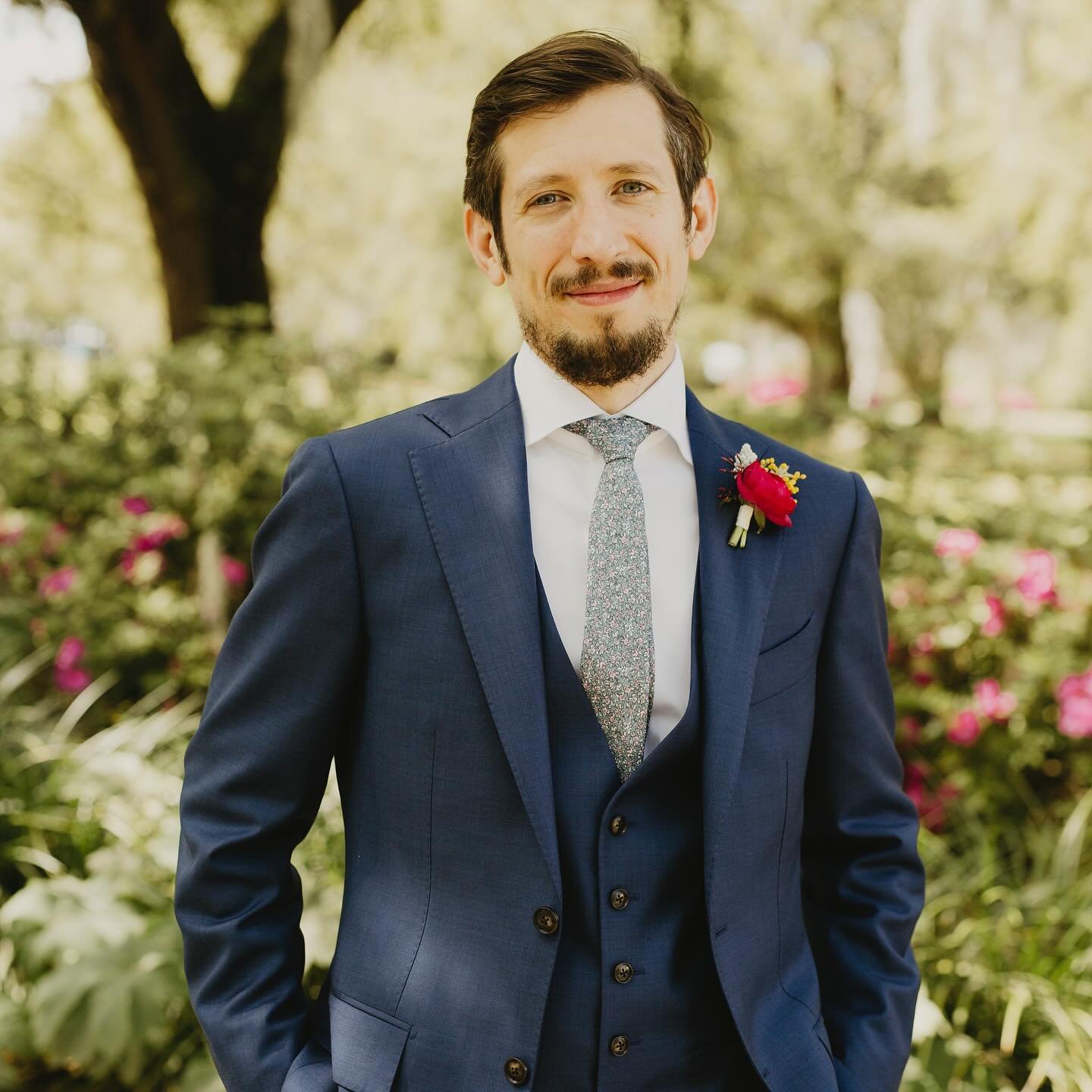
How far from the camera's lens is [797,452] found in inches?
69.4

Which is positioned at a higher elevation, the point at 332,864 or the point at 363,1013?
the point at 363,1013

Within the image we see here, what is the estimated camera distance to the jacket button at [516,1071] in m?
1.41

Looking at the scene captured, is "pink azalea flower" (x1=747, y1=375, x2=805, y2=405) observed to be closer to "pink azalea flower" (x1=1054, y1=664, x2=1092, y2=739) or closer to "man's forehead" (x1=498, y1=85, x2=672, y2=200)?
"pink azalea flower" (x1=1054, y1=664, x2=1092, y2=739)

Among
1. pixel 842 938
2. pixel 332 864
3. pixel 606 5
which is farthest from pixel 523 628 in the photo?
pixel 606 5

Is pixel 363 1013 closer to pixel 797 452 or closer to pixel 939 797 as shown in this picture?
pixel 797 452

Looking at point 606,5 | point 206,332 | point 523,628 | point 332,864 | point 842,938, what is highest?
point 606,5

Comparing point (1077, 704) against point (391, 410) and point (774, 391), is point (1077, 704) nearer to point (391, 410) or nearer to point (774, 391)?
point (774, 391)

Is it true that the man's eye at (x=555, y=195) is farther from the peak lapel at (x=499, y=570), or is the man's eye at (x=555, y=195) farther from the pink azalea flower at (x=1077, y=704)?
the pink azalea flower at (x=1077, y=704)

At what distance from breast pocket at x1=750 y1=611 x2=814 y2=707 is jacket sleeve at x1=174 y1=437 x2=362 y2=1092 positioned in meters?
Result: 0.58

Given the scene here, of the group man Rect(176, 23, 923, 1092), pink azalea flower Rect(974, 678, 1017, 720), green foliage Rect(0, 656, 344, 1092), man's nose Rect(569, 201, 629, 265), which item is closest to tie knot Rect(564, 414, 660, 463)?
man Rect(176, 23, 923, 1092)

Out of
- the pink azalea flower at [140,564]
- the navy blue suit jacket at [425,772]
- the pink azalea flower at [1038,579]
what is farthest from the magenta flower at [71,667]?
the pink azalea flower at [1038,579]

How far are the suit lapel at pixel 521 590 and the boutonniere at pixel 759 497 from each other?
0.06 feet

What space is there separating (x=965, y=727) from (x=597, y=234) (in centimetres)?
301

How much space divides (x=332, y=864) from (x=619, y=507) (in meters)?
1.66
